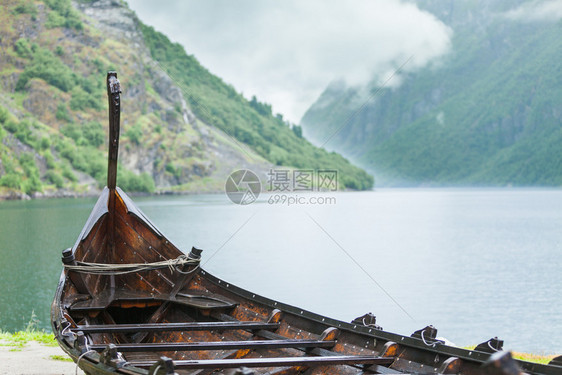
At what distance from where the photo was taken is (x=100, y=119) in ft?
509

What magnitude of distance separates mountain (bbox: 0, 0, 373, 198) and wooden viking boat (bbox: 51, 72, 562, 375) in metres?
107

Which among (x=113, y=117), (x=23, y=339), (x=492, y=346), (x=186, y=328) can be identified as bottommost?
(x=23, y=339)

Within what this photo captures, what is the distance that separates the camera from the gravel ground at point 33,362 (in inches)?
332

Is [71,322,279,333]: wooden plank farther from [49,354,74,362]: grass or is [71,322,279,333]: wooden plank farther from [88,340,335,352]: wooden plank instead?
[49,354,74,362]: grass

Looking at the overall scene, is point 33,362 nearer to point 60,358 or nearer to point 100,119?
point 60,358

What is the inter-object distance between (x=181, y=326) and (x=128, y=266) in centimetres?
188

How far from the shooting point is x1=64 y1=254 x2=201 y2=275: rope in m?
8.45

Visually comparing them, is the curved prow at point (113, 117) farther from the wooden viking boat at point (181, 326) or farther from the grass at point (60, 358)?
the grass at point (60, 358)

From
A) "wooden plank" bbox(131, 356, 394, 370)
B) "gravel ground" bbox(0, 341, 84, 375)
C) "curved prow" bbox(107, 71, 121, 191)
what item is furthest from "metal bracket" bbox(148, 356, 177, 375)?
"curved prow" bbox(107, 71, 121, 191)

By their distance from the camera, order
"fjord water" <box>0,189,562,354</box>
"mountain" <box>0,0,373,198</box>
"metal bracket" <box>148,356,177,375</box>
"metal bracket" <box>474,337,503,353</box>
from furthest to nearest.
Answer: "mountain" <box>0,0,373,198</box>
"fjord water" <box>0,189,562,354</box>
"metal bracket" <box>474,337,503,353</box>
"metal bracket" <box>148,356,177,375</box>

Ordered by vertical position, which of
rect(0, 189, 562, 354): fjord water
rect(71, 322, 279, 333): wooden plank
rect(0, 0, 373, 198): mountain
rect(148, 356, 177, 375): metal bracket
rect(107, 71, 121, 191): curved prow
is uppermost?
rect(0, 0, 373, 198): mountain

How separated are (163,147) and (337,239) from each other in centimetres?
10567

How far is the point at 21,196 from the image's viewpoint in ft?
348

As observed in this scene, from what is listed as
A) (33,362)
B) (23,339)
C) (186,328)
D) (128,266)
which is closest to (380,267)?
(23,339)
